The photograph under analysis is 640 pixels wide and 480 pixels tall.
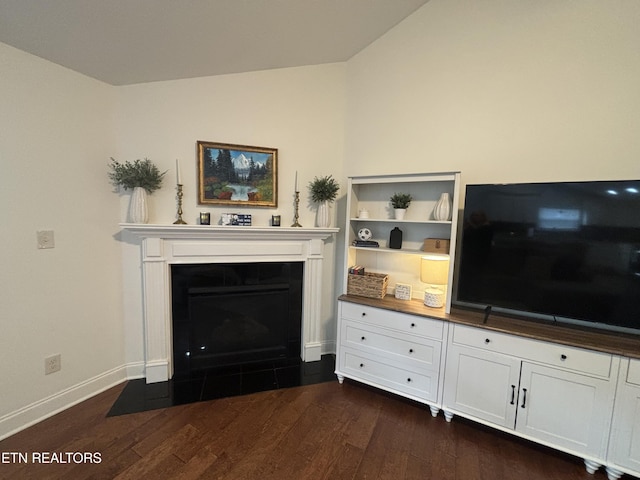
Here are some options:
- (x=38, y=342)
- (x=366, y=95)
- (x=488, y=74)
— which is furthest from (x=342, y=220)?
(x=38, y=342)

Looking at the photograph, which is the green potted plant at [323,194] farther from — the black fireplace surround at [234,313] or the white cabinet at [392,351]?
the white cabinet at [392,351]

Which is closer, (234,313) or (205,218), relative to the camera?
(205,218)

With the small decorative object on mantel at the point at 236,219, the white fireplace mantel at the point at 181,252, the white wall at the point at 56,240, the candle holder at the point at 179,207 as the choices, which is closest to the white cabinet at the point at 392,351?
the white fireplace mantel at the point at 181,252

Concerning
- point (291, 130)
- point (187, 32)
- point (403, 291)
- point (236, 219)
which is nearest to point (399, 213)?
point (403, 291)

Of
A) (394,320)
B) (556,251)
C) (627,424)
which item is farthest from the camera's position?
(394,320)

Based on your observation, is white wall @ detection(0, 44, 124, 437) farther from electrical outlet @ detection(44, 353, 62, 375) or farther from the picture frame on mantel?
the picture frame on mantel

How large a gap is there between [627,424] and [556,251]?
101 cm

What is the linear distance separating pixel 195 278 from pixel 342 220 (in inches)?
59.8

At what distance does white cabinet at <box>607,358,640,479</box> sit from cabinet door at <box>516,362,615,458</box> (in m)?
0.03

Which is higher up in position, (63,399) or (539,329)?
(539,329)

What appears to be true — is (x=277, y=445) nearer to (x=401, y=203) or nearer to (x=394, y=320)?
(x=394, y=320)

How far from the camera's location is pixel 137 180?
2.10 meters

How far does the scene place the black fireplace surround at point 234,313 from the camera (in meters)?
2.41

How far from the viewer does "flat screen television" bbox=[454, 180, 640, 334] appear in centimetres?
161
